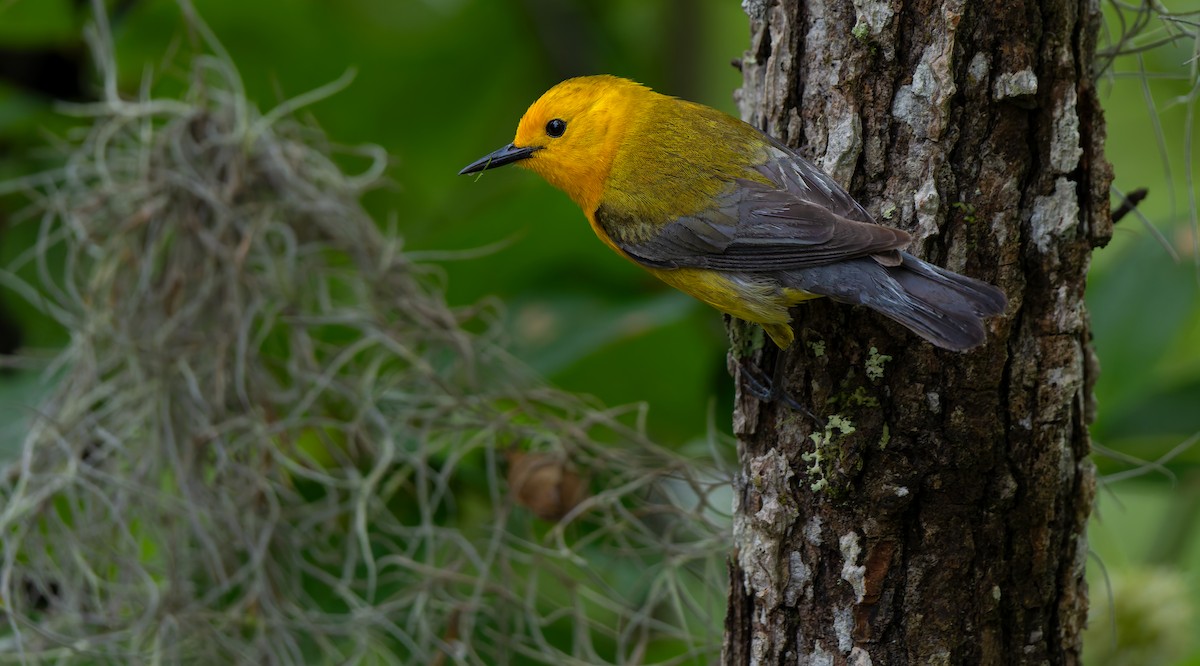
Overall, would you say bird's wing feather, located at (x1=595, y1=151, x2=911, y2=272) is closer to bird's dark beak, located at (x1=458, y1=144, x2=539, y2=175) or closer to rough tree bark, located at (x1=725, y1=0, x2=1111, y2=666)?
rough tree bark, located at (x1=725, y1=0, x2=1111, y2=666)

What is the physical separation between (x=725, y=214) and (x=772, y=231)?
91 millimetres

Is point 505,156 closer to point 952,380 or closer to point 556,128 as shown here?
point 556,128

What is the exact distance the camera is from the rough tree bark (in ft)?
3.99

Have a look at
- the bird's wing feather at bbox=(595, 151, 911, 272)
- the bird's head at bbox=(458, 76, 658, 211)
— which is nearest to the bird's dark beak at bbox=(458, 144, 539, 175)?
the bird's head at bbox=(458, 76, 658, 211)

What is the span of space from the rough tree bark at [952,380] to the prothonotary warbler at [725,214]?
0.07 meters

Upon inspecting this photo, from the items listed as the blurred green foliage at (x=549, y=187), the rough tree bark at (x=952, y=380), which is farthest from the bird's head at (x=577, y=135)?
the rough tree bark at (x=952, y=380)

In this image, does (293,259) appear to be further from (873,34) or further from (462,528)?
(873,34)

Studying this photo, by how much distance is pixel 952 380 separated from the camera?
1.21 m

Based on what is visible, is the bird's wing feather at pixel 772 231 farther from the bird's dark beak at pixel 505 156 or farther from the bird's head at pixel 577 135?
the bird's dark beak at pixel 505 156

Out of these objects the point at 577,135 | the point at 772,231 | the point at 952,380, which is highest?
the point at 577,135

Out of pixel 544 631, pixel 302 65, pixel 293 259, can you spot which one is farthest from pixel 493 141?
pixel 544 631

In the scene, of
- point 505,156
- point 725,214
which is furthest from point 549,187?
point 725,214

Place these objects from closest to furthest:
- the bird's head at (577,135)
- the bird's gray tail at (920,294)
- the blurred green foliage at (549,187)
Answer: the bird's gray tail at (920,294), the bird's head at (577,135), the blurred green foliage at (549,187)

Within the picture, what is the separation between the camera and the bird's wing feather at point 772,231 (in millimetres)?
1291
